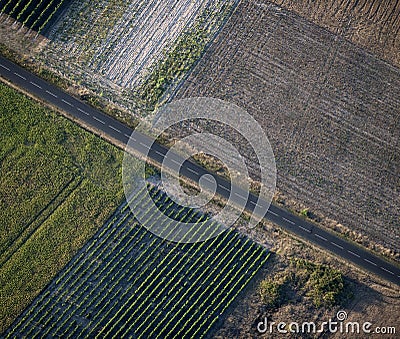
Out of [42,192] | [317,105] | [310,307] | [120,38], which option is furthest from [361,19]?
[42,192]

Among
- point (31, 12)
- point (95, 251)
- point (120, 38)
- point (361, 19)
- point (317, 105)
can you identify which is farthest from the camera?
point (361, 19)

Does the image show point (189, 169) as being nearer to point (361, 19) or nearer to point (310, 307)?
point (310, 307)

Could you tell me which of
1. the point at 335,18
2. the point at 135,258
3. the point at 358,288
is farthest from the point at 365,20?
the point at 135,258

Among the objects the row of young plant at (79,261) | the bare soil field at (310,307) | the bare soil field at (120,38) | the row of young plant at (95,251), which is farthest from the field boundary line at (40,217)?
the bare soil field at (310,307)

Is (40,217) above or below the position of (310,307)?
below

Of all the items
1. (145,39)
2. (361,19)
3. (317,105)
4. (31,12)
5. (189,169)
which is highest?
(361,19)

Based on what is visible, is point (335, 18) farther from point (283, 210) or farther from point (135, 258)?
point (135, 258)

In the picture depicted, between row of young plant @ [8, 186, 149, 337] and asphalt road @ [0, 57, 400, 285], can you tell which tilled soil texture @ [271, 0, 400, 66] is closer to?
asphalt road @ [0, 57, 400, 285]
